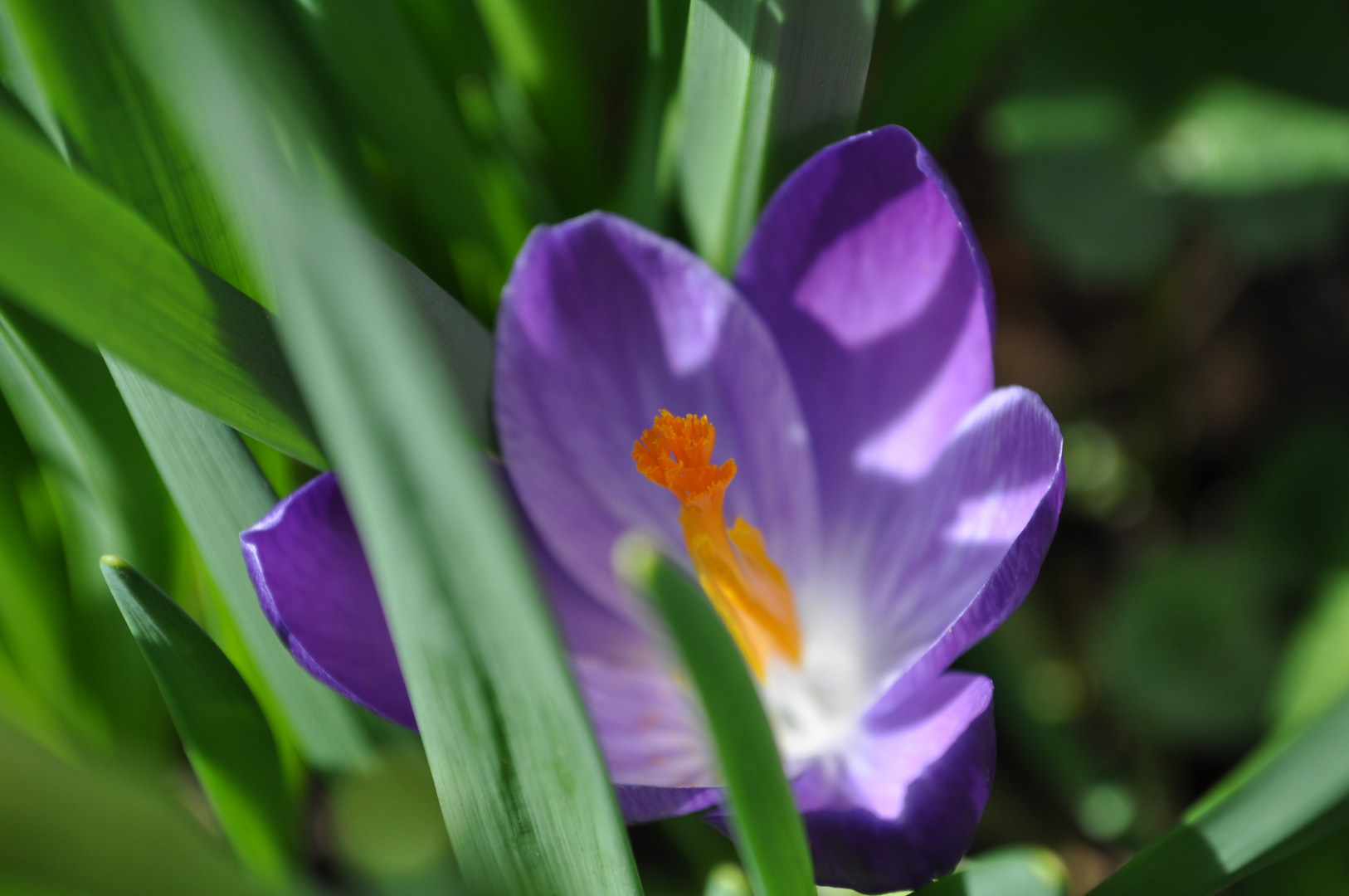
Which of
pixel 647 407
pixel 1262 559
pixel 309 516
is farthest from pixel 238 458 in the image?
pixel 1262 559

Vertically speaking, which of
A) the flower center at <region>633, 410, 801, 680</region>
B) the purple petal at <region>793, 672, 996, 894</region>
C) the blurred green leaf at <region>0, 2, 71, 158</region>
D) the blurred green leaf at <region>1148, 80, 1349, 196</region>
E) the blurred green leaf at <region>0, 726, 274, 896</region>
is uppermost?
the blurred green leaf at <region>1148, 80, 1349, 196</region>

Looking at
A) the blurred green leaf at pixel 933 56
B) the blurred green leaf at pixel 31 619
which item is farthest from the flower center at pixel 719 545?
the blurred green leaf at pixel 31 619

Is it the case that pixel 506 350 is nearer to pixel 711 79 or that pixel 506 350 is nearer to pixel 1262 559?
pixel 711 79

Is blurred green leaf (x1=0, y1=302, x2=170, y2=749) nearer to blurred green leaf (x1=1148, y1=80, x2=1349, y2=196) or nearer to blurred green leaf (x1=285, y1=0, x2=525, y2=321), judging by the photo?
blurred green leaf (x1=285, y1=0, x2=525, y2=321)

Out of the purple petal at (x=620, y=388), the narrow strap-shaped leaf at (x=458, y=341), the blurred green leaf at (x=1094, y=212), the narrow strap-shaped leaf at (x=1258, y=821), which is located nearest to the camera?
the narrow strap-shaped leaf at (x=1258, y=821)

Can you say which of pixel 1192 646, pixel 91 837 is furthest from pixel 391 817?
pixel 1192 646

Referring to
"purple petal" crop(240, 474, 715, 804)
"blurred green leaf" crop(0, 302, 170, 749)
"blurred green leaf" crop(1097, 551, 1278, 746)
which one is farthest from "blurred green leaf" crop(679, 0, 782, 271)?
"blurred green leaf" crop(1097, 551, 1278, 746)

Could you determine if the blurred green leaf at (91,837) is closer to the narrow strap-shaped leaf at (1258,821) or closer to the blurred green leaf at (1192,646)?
the narrow strap-shaped leaf at (1258,821)
